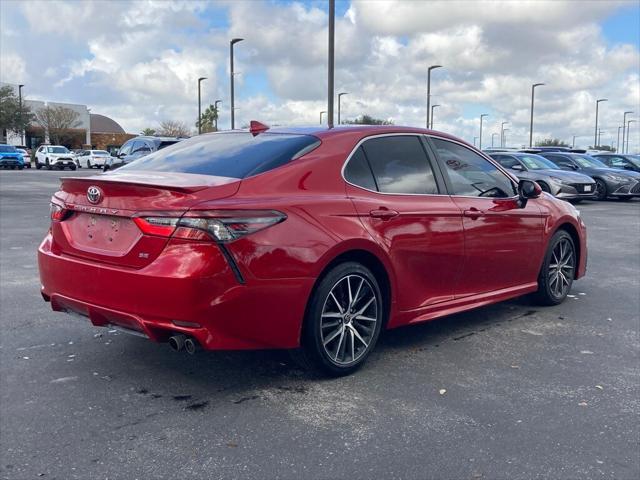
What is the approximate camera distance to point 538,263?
19.7 ft

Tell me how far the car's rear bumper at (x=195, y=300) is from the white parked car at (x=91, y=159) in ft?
155

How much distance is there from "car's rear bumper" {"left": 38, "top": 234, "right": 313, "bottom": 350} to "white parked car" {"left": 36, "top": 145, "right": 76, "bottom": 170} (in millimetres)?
43557

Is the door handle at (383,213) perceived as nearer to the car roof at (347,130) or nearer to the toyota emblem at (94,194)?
the car roof at (347,130)

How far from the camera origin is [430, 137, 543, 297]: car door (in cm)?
514

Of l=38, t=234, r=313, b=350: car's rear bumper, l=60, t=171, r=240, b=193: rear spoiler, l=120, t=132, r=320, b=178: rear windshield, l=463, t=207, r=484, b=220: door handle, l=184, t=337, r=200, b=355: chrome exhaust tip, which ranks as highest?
l=120, t=132, r=320, b=178: rear windshield

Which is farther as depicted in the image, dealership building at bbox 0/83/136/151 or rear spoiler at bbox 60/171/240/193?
dealership building at bbox 0/83/136/151

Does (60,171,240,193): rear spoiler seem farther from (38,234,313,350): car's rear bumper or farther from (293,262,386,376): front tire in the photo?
(293,262,386,376): front tire

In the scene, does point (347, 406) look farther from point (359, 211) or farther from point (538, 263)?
point (538, 263)

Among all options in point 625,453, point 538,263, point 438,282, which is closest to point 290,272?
point 438,282

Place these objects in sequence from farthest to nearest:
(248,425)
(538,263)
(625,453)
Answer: (538,263) < (248,425) < (625,453)

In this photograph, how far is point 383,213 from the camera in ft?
14.5

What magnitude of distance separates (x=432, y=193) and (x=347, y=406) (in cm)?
181

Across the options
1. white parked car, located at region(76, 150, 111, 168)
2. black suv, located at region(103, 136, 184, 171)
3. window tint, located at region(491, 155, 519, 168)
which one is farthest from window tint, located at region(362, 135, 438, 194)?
white parked car, located at region(76, 150, 111, 168)

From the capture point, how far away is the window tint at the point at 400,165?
4641 mm
